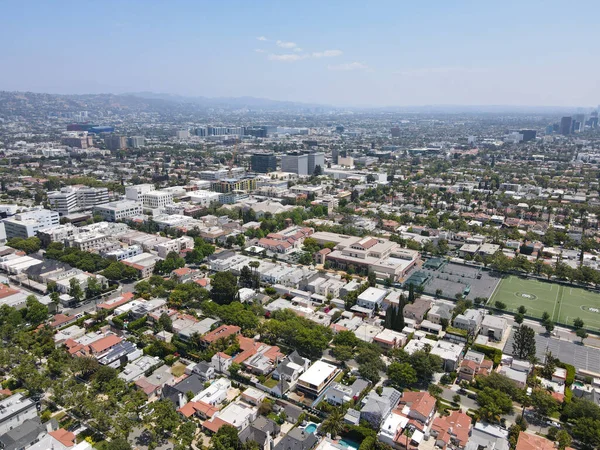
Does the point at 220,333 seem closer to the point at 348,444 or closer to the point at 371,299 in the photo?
the point at 348,444

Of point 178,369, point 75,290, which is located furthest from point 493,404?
point 75,290

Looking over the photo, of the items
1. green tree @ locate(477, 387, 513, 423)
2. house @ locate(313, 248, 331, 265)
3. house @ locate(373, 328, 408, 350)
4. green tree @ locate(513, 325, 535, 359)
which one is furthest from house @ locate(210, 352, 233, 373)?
house @ locate(313, 248, 331, 265)

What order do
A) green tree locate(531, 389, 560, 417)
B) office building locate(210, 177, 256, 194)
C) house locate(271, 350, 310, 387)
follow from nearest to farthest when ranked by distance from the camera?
green tree locate(531, 389, 560, 417) → house locate(271, 350, 310, 387) → office building locate(210, 177, 256, 194)

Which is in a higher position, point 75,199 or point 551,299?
point 75,199

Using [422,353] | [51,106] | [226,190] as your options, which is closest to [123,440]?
[422,353]

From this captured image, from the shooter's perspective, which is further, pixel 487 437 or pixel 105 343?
pixel 105 343

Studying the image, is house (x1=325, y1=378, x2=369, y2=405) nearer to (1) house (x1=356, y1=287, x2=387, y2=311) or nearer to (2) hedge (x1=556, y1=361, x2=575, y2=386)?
(1) house (x1=356, y1=287, x2=387, y2=311)

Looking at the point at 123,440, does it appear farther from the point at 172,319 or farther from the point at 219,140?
the point at 219,140

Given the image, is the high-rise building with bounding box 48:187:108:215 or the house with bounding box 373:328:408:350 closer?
the house with bounding box 373:328:408:350
